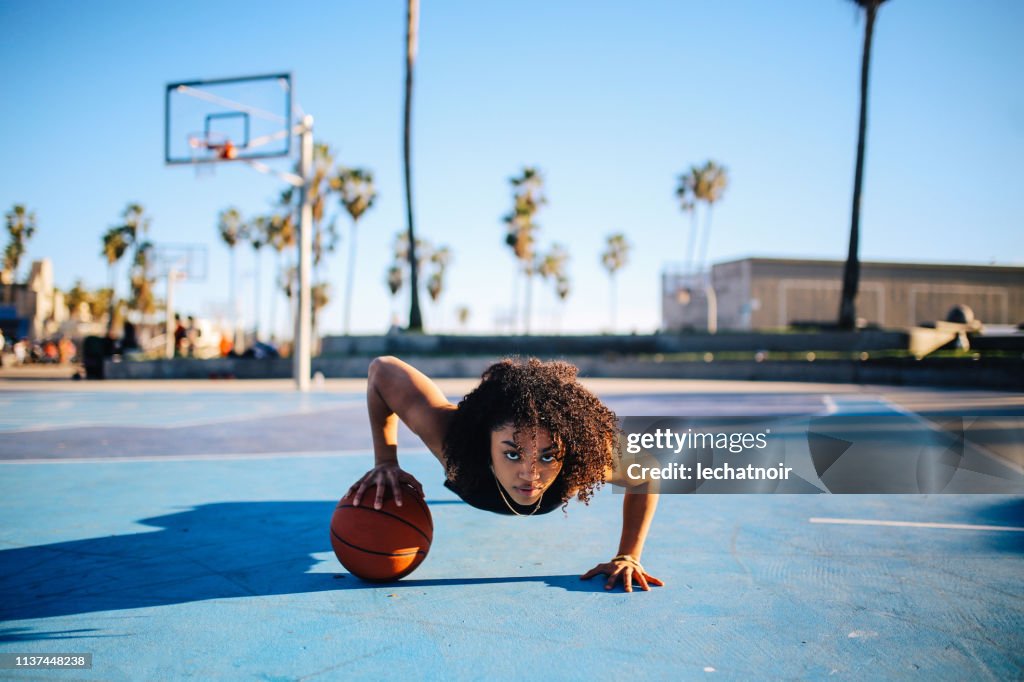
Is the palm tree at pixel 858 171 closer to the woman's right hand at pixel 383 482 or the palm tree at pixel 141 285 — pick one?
the woman's right hand at pixel 383 482

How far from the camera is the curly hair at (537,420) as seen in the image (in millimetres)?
3264

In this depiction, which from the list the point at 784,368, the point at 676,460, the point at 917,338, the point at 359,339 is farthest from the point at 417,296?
the point at 676,460

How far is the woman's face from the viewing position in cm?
320

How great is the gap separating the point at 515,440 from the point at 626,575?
3.83 feet

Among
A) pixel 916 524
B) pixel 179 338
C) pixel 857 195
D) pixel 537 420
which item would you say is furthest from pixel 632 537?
pixel 179 338

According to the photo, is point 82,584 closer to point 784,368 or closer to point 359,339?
point 784,368

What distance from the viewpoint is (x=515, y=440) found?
3.19m

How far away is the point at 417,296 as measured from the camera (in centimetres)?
3397

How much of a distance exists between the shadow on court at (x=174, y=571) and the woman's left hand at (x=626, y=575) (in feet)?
0.26

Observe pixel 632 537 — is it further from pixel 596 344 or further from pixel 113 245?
pixel 113 245


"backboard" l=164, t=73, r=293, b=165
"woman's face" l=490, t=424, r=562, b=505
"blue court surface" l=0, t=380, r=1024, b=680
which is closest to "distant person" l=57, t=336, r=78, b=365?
"backboard" l=164, t=73, r=293, b=165

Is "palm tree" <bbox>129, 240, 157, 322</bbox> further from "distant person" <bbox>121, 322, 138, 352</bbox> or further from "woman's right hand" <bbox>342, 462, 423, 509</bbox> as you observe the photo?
"woman's right hand" <bbox>342, 462, 423, 509</bbox>

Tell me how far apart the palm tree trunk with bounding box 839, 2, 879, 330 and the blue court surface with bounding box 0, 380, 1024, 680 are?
27.2m

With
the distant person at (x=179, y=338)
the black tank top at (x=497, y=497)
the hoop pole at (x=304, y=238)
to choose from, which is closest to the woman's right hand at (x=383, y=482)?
the black tank top at (x=497, y=497)
